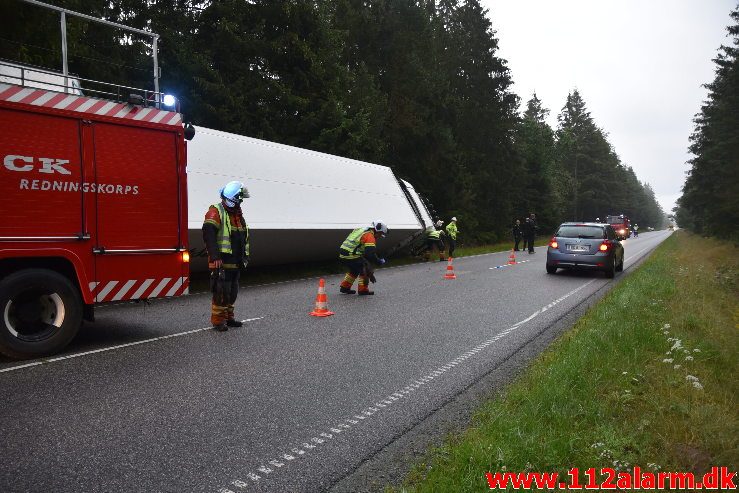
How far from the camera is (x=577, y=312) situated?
364 inches

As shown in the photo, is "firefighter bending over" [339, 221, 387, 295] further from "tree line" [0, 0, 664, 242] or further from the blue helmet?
"tree line" [0, 0, 664, 242]

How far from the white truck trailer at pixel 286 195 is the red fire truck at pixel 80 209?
9.34ft

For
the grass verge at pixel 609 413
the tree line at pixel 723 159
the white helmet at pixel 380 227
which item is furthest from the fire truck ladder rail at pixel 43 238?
the tree line at pixel 723 159

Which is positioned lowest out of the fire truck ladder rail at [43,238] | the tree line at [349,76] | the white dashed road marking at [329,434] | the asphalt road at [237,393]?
the white dashed road marking at [329,434]

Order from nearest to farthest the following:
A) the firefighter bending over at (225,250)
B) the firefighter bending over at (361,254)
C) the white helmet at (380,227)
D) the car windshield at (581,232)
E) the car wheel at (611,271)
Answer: the firefighter bending over at (225,250)
the firefighter bending over at (361,254)
the white helmet at (380,227)
the car wheel at (611,271)
the car windshield at (581,232)

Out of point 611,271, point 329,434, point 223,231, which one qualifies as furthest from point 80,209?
point 611,271

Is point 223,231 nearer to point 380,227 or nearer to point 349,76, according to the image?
point 380,227

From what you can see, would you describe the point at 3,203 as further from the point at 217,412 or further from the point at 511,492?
the point at 511,492

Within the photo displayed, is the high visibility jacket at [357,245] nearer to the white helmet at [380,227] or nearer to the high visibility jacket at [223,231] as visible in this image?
the white helmet at [380,227]

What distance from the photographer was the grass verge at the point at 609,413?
3236 mm

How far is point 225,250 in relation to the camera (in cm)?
724

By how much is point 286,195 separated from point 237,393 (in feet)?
27.6

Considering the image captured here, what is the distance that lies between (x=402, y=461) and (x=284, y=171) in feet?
34.0

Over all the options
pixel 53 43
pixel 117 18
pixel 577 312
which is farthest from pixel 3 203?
pixel 117 18
